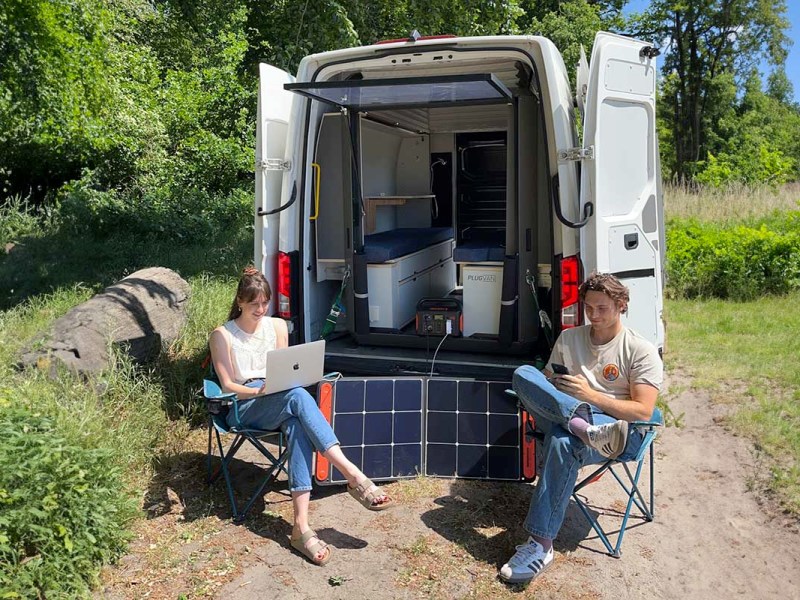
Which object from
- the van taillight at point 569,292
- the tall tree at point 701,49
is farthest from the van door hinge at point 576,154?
Result: the tall tree at point 701,49

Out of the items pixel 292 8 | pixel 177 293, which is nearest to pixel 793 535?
pixel 177 293

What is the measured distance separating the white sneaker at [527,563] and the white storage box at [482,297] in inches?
66.2

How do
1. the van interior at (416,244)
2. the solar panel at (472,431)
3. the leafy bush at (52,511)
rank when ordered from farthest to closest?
the van interior at (416,244) → the solar panel at (472,431) → the leafy bush at (52,511)

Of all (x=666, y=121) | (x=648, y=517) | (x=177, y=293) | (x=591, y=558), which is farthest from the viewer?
(x=666, y=121)

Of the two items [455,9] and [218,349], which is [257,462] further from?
[455,9]

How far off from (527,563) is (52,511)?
1992 millimetres

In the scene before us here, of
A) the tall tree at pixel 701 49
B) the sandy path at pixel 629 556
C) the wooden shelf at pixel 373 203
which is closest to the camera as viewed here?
the sandy path at pixel 629 556

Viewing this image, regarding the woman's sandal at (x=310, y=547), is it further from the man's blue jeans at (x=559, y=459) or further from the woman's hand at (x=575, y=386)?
the woman's hand at (x=575, y=386)

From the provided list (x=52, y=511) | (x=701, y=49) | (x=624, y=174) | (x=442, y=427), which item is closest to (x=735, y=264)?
(x=624, y=174)

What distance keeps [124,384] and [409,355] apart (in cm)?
178

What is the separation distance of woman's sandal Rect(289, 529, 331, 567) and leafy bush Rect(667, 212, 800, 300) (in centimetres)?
678

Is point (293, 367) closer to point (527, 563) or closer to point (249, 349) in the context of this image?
point (249, 349)

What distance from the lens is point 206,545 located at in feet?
11.4

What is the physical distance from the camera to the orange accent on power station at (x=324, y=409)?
403 cm
